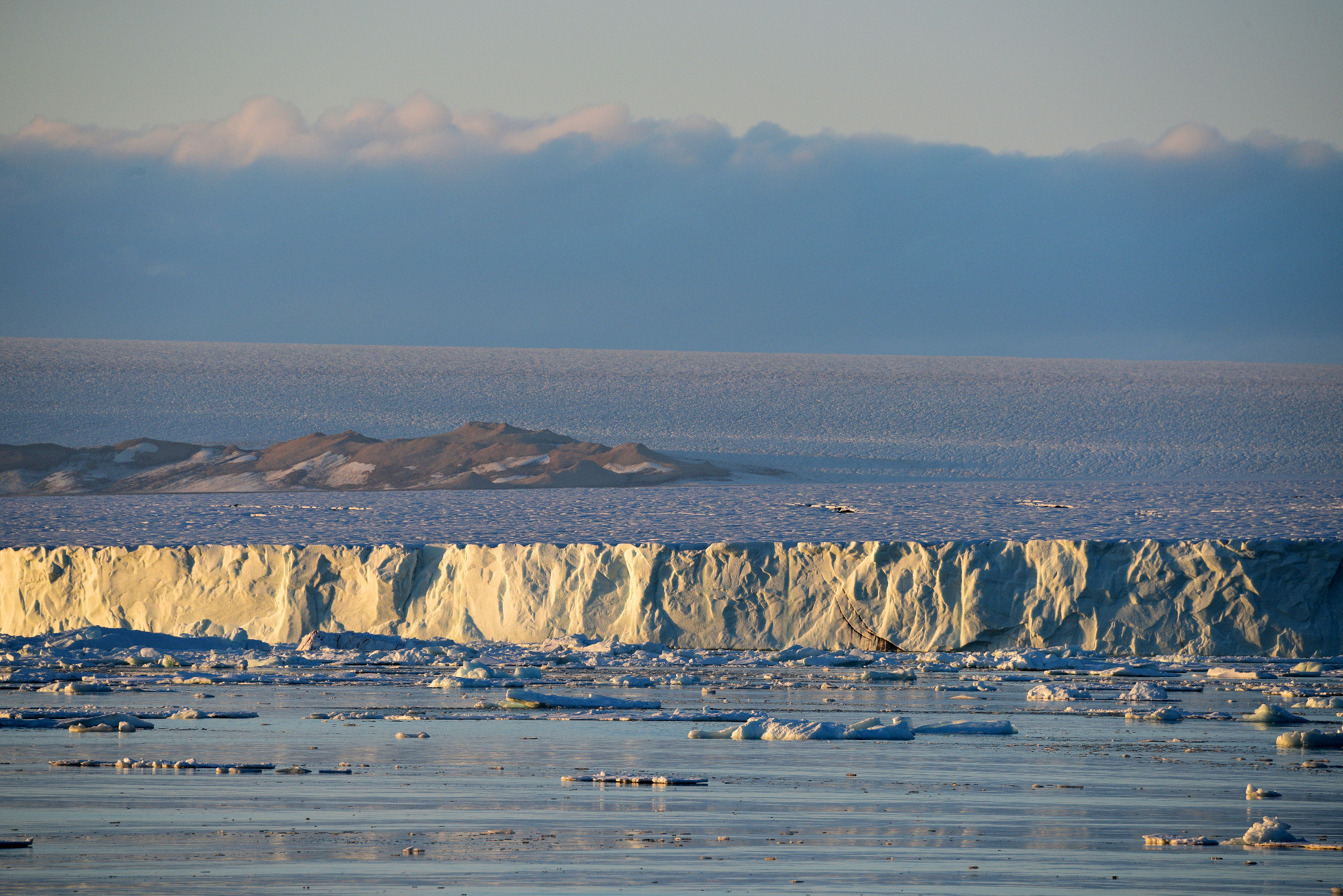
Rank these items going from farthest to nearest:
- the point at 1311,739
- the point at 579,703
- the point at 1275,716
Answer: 1. the point at 579,703
2. the point at 1275,716
3. the point at 1311,739

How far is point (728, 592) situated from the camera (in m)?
16.3

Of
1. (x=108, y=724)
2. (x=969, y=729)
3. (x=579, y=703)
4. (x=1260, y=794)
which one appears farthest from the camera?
(x=579, y=703)

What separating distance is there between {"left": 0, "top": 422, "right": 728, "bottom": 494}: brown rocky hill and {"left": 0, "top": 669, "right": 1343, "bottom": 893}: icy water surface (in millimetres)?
17865

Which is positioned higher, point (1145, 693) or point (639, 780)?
point (639, 780)

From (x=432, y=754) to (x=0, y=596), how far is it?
1143cm

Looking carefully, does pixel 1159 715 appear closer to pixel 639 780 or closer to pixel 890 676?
pixel 890 676

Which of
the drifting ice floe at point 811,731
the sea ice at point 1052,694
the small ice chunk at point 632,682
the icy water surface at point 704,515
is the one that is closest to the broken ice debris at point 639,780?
the drifting ice floe at point 811,731

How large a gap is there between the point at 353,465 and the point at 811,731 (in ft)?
68.6

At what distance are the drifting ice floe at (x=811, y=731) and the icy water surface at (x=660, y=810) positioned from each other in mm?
67

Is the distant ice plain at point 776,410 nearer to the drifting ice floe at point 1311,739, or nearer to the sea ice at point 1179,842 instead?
the drifting ice floe at point 1311,739

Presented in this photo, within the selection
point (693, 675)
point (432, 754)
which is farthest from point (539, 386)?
point (432, 754)

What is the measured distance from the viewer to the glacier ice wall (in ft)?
50.4

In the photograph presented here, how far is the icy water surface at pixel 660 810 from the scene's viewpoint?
4.83 m

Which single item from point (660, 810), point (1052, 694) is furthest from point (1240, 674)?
point (660, 810)
